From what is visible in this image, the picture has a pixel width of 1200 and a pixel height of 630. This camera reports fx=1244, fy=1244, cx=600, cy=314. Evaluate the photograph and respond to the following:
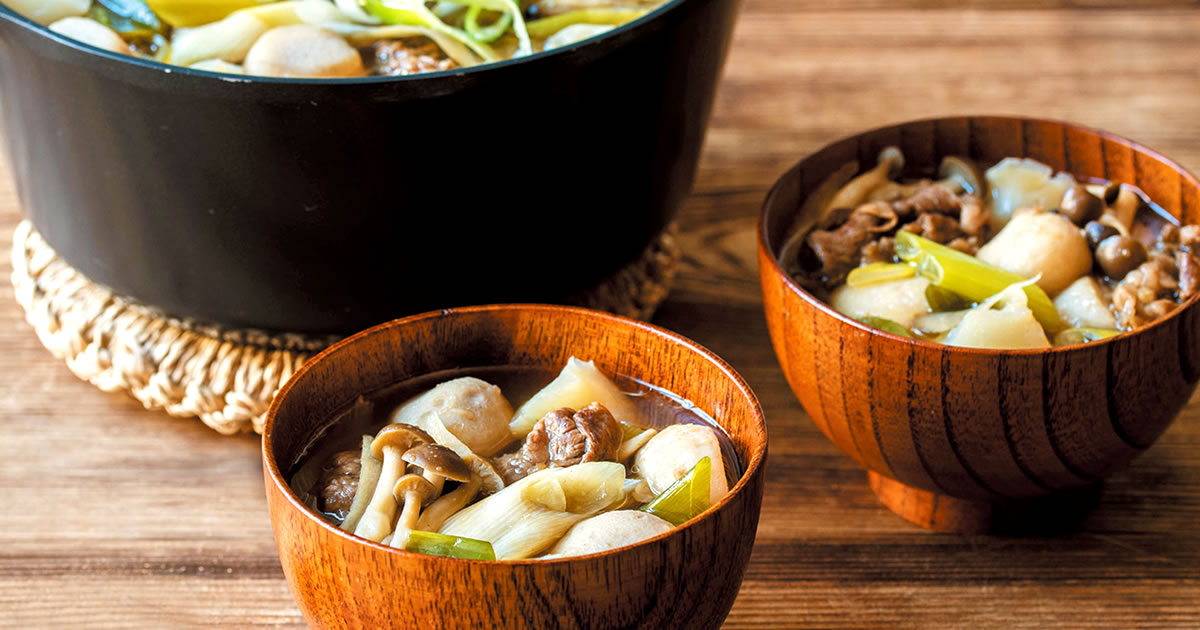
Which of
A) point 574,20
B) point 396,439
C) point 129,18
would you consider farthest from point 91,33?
point 396,439

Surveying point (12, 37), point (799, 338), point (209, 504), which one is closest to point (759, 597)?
point (799, 338)

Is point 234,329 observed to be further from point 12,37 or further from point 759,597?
point 759,597

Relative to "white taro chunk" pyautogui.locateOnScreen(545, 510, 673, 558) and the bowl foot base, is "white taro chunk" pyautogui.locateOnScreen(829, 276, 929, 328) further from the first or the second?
"white taro chunk" pyautogui.locateOnScreen(545, 510, 673, 558)

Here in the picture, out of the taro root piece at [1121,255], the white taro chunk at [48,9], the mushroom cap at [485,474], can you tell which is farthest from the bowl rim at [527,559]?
the white taro chunk at [48,9]

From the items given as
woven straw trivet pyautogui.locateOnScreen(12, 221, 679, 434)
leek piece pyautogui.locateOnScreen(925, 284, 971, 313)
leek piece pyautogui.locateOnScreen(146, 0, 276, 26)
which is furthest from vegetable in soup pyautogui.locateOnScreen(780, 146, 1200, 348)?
leek piece pyautogui.locateOnScreen(146, 0, 276, 26)

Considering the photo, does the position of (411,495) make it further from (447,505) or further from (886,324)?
(886,324)
